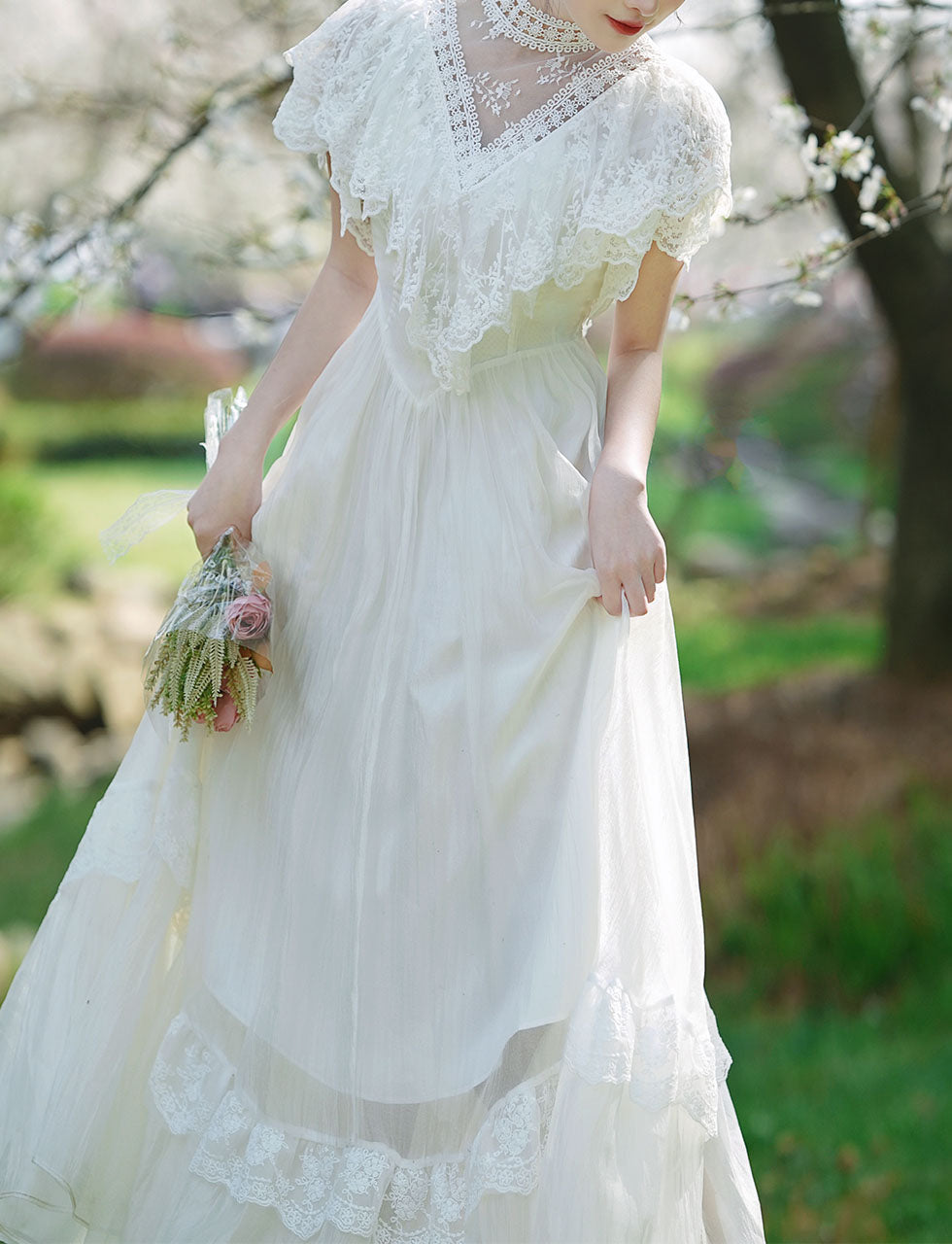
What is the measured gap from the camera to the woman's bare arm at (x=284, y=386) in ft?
6.53

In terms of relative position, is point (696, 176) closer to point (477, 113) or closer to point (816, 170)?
point (477, 113)

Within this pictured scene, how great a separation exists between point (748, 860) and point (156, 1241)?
307cm

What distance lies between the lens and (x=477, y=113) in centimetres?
189

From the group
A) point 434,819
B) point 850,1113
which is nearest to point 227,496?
point 434,819

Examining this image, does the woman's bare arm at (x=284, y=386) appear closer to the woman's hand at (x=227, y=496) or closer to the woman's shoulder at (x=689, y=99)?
the woman's hand at (x=227, y=496)

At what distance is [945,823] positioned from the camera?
4578 mm

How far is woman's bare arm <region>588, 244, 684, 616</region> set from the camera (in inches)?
71.6

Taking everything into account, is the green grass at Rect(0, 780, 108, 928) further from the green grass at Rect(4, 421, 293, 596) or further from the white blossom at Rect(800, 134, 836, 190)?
the white blossom at Rect(800, 134, 836, 190)

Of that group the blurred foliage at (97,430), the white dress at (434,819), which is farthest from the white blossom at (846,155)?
the blurred foliage at (97,430)

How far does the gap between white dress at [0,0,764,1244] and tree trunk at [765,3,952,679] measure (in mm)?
2618

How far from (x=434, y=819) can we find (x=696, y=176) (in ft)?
2.95

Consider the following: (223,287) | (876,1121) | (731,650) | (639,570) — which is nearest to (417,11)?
(639,570)

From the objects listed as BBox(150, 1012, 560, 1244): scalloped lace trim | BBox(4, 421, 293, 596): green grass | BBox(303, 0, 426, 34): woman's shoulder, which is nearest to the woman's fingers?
BBox(150, 1012, 560, 1244): scalloped lace trim

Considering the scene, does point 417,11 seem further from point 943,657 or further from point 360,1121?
point 943,657
